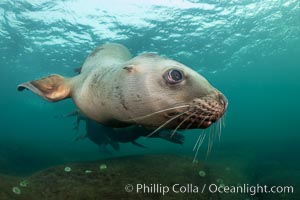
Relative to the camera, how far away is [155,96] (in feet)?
10.8

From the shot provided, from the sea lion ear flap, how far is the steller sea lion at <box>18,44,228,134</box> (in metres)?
1.02

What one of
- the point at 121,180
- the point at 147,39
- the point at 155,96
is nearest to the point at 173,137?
Answer: the point at 121,180

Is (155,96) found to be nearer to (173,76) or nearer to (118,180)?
(173,76)

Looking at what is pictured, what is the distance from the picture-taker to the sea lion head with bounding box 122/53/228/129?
119 inches

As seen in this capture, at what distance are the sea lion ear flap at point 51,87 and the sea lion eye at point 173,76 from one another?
8.72 feet

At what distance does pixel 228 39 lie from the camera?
26.2m

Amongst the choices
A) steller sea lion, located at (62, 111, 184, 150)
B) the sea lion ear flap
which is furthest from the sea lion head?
steller sea lion, located at (62, 111, 184, 150)

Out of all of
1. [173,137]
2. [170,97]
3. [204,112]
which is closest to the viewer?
[204,112]

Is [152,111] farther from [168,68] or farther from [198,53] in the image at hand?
[198,53]

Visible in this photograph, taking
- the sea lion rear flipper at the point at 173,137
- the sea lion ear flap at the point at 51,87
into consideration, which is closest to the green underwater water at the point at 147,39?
the sea lion rear flipper at the point at 173,137

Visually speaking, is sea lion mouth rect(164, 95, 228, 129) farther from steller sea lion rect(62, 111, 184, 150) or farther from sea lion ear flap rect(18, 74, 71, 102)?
steller sea lion rect(62, 111, 184, 150)

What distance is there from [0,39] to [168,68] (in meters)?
21.1

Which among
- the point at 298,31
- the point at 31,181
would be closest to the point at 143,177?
the point at 31,181

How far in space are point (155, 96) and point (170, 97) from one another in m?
0.18
